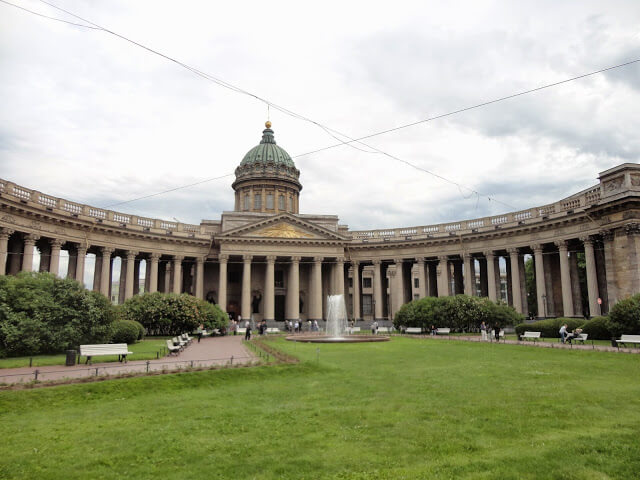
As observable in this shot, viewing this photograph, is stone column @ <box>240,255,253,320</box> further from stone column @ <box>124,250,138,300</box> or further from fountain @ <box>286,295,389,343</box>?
stone column @ <box>124,250,138,300</box>

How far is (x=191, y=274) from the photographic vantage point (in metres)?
64.3

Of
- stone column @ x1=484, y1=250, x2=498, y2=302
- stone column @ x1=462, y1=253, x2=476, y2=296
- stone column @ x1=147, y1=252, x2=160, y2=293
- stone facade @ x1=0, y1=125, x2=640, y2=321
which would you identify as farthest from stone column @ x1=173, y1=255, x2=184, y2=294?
stone column @ x1=484, y1=250, x2=498, y2=302

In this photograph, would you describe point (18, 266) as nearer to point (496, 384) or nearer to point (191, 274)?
point (191, 274)

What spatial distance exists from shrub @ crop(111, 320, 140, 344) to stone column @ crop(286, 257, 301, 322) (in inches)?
1137

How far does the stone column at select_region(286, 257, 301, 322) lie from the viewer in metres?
Result: 57.8

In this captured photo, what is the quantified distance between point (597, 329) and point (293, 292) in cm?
3511

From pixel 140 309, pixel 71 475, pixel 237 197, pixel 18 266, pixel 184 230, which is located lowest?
pixel 71 475

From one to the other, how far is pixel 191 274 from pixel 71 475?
57.9m

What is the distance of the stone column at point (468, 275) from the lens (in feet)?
178

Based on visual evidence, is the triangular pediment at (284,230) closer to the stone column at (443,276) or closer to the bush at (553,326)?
the stone column at (443,276)

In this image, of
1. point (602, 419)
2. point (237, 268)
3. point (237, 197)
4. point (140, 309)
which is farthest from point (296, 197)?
point (602, 419)

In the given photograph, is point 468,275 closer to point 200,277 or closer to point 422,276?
point 422,276

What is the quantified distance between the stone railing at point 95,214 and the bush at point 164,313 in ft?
42.6

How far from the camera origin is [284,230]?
5891cm
